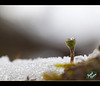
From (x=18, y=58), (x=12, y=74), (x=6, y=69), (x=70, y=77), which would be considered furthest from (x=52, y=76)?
(x=18, y=58)

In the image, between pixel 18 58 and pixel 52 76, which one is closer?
pixel 52 76
